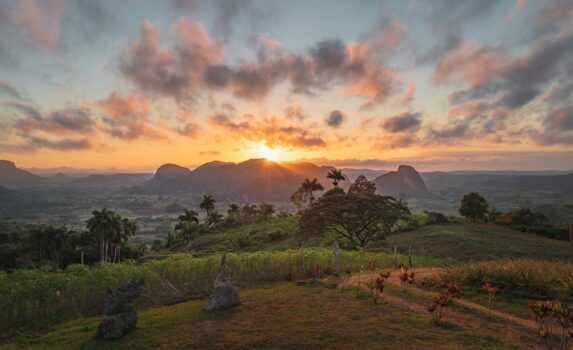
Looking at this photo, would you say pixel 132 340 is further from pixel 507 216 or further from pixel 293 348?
pixel 507 216

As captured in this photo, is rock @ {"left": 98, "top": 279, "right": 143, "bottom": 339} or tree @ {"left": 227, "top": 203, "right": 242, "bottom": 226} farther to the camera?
tree @ {"left": 227, "top": 203, "right": 242, "bottom": 226}

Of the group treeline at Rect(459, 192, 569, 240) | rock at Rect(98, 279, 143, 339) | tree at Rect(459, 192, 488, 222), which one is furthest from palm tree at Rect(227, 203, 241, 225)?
rock at Rect(98, 279, 143, 339)

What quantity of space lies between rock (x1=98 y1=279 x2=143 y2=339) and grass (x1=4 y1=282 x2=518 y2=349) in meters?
0.33

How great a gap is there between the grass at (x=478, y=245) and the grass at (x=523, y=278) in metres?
16.2

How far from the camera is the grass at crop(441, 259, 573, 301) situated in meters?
16.0

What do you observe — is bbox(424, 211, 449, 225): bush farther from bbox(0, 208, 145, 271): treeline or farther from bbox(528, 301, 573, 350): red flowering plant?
bbox(0, 208, 145, 271): treeline

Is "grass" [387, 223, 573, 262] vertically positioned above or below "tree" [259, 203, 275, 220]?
above

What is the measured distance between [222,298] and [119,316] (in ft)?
14.7

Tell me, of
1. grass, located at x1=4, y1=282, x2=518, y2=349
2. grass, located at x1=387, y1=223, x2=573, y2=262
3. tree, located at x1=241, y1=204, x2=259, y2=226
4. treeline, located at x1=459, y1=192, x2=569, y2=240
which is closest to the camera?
grass, located at x1=4, y1=282, x2=518, y2=349

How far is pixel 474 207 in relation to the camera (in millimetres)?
64062

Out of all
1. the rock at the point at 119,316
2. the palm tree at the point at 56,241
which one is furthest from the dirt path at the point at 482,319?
the palm tree at the point at 56,241

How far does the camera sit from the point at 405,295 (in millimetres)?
17000

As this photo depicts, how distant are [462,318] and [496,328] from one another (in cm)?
138

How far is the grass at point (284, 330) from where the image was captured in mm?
11141
